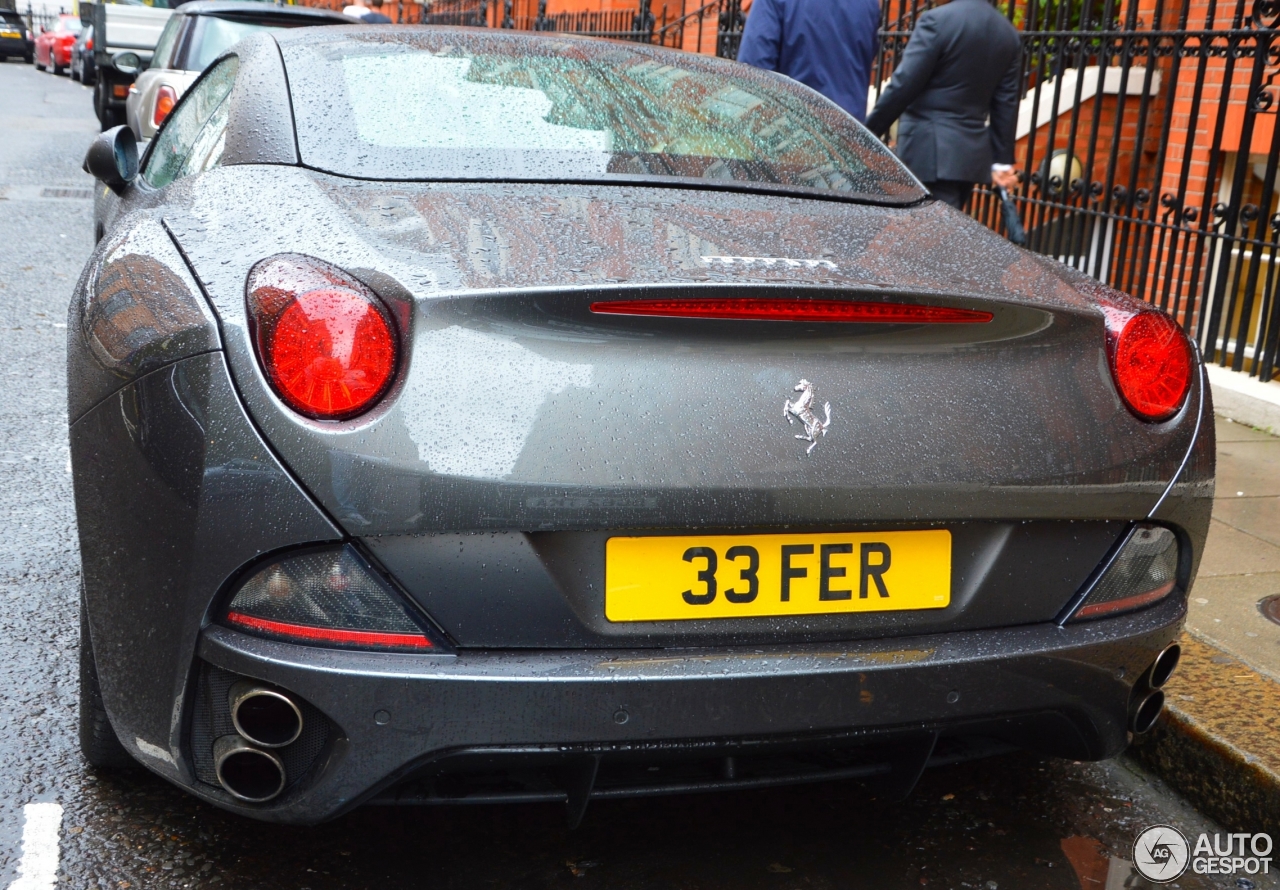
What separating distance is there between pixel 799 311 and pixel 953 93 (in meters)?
4.32

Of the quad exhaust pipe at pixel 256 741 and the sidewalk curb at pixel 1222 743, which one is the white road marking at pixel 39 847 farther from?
the sidewalk curb at pixel 1222 743

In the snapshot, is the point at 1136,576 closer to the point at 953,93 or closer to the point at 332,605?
the point at 332,605

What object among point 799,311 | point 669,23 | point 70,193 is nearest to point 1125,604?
point 799,311

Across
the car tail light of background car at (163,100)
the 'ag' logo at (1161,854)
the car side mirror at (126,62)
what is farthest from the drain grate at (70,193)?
the 'ag' logo at (1161,854)

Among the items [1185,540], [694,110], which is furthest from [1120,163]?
[1185,540]

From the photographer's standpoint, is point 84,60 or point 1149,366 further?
point 84,60

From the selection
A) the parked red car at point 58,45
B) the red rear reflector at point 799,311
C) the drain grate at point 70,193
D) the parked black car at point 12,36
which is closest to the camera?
the red rear reflector at point 799,311

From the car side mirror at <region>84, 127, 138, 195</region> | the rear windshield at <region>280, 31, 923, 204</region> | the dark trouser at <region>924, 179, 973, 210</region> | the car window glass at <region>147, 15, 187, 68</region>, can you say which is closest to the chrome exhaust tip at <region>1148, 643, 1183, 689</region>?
the rear windshield at <region>280, 31, 923, 204</region>

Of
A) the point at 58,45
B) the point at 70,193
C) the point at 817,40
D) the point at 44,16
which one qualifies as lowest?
the point at 44,16

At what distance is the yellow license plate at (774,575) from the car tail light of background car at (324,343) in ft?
1.39

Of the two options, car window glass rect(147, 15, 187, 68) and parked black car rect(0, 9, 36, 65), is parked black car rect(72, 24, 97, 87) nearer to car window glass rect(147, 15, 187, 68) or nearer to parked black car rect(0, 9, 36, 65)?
parked black car rect(0, 9, 36, 65)

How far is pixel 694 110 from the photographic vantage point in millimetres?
3180

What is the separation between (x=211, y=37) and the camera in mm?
10211

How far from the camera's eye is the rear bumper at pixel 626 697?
6.53 feet
